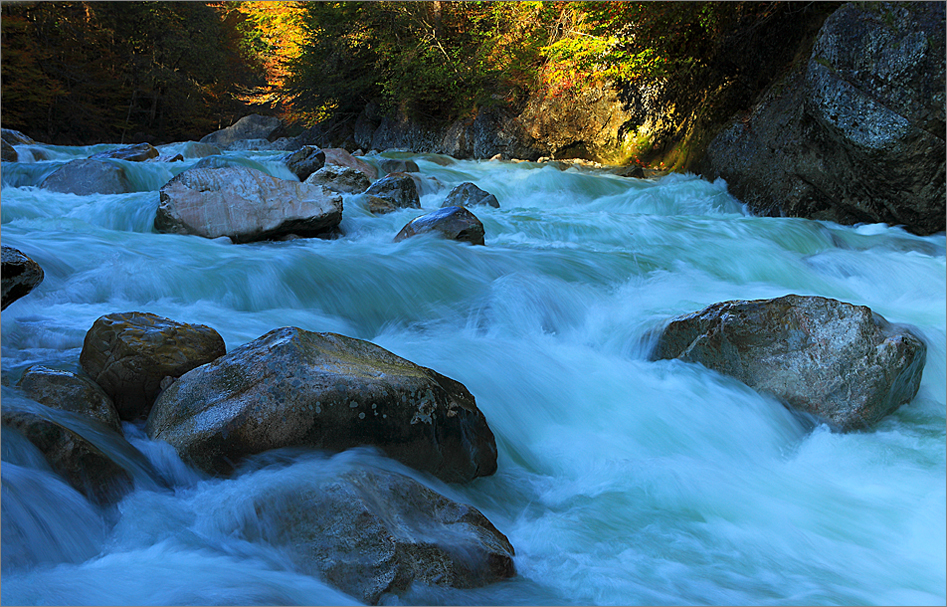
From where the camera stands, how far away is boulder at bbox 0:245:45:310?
3014 millimetres

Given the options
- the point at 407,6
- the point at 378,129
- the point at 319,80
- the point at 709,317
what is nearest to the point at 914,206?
the point at 709,317

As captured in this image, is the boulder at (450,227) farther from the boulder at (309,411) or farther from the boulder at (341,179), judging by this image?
the boulder at (309,411)

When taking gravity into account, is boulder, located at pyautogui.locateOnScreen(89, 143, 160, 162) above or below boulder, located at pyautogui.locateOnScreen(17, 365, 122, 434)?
below

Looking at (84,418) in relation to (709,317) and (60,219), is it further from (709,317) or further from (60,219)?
(60,219)

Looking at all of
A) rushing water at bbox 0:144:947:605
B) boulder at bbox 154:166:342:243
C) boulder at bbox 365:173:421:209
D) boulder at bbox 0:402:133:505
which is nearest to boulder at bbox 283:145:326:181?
boulder at bbox 365:173:421:209

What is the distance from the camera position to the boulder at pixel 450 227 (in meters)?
6.08

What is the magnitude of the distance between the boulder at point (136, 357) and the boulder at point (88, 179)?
19.0 ft

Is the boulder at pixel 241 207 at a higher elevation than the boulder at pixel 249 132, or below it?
higher

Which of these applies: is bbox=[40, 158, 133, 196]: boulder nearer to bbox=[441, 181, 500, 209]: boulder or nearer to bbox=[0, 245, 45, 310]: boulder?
bbox=[441, 181, 500, 209]: boulder

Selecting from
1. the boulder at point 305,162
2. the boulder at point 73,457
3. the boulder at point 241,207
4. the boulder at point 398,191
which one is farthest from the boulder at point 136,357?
the boulder at point 305,162

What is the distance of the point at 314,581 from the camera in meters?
1.96

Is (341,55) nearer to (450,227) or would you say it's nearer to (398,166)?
(398,166)

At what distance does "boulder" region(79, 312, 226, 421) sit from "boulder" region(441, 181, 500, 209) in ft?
19.6

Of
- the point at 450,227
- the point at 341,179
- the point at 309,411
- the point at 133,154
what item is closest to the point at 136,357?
the point at 309,411
